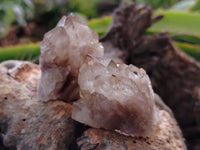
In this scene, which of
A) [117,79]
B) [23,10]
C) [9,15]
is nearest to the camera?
[117,79]

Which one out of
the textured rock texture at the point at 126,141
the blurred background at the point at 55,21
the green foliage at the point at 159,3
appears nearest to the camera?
the textured rock texture at the point at 126,141

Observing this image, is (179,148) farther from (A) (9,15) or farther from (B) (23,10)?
(B) (23,10)

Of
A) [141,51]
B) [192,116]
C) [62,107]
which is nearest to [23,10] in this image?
[141,51]

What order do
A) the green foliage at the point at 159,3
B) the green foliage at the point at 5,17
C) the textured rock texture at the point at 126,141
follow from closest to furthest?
the textured rock texture at the point at 126,141 → the green foliage at the point at 5,17 → the green foliage at the point at 159,3

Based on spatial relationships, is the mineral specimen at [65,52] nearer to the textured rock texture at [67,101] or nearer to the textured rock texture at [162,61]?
the textured rock texture at [67,101]

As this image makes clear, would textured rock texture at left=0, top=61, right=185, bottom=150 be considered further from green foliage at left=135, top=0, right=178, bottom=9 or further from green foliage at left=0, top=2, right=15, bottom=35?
green foliage at left=135, top=0, right=178, bottom=9

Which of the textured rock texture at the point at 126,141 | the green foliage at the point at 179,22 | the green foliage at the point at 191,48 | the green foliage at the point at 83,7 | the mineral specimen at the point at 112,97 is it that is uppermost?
the green foliage at the point at 83,7

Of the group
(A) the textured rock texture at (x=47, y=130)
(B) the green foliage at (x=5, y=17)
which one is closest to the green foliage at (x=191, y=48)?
(A) the textured rock texture at (x=47, y=130)

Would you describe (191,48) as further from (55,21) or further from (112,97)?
(55,21)
